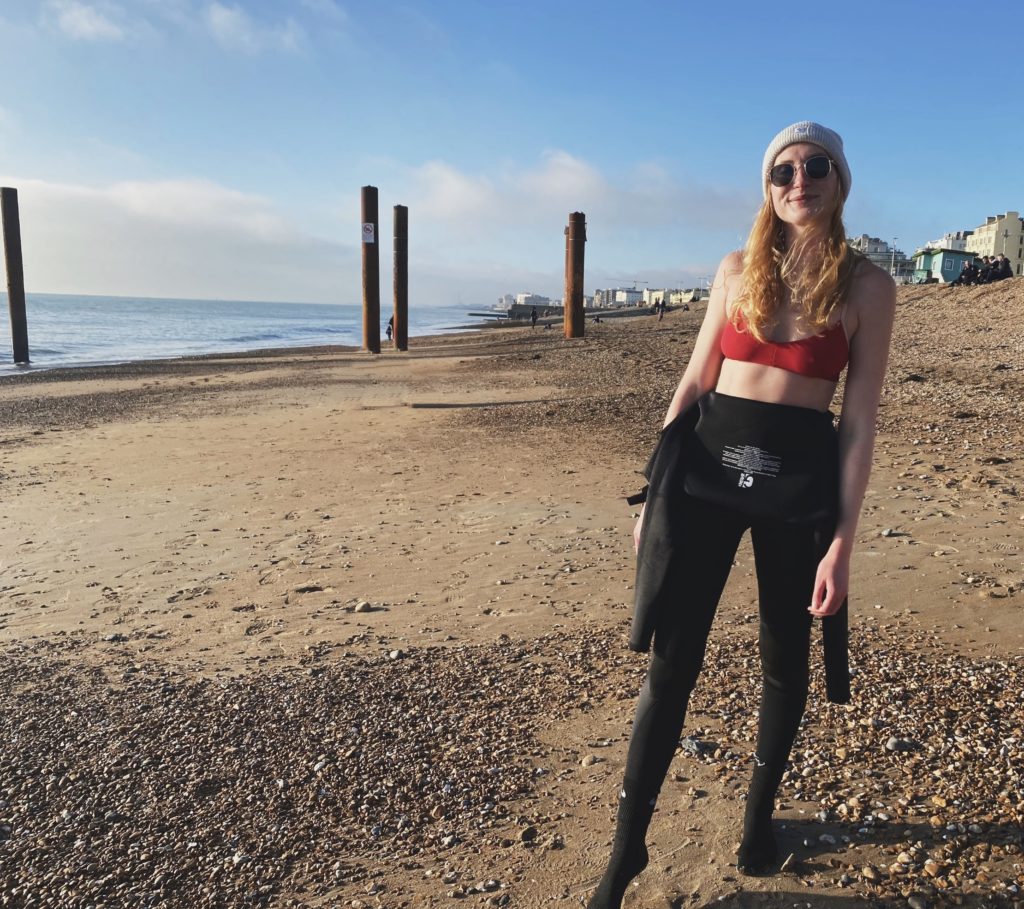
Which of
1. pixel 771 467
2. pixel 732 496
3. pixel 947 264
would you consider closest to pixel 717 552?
pixel 732 496

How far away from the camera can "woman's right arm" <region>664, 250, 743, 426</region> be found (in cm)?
221

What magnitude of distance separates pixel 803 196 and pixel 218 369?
802 inches

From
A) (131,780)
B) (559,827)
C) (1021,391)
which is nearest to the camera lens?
(559,827)

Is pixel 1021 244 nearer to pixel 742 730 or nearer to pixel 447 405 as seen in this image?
pixel 447 405

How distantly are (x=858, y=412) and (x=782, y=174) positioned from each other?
2.25 ft

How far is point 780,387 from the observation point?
206cm

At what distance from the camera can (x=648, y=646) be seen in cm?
217

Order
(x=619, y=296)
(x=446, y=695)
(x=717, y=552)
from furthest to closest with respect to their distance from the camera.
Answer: (x=619, y=296), (x=446, y=695), (x=717, y=552)

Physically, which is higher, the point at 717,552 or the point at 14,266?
the point at 14,266

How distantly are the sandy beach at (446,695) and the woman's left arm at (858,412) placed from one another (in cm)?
101

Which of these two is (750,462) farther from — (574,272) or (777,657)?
(574,272)

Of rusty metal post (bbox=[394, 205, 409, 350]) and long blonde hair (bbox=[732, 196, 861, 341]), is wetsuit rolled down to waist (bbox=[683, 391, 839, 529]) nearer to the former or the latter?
long blonde hair (bbox=[732, 196, 861, 341])

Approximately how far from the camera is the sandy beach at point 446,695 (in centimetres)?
243

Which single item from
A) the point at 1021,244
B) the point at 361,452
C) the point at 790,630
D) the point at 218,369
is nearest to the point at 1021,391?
the point at 361,452
